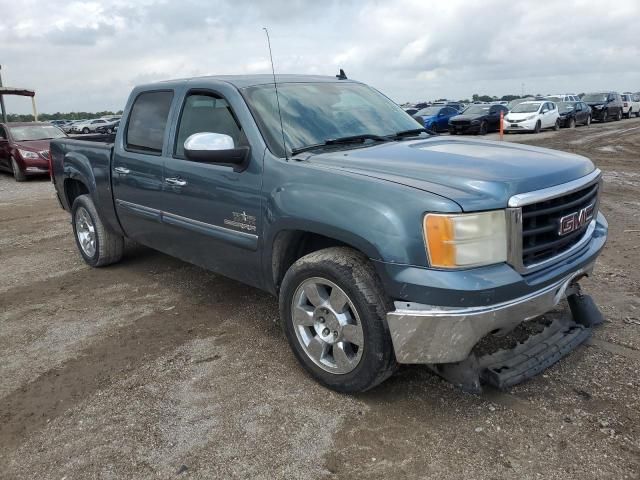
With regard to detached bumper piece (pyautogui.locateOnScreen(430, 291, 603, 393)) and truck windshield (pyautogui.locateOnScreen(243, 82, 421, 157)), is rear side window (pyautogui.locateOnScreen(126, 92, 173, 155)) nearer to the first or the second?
truck windshield (pyautogui.locateOnScreen(243, 82, 421, 157))

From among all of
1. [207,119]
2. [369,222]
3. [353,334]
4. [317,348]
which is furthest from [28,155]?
[369,222]

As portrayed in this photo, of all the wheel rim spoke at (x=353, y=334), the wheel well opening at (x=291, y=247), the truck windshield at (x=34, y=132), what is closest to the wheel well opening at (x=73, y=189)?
the wheel well opening at (x=291, y=247)

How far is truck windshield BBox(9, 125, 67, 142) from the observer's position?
46.7ft

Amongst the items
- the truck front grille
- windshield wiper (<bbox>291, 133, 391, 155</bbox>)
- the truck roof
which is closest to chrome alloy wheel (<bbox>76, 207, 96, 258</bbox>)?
the truck roof

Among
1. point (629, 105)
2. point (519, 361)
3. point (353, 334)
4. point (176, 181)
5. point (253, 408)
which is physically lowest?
point (253, 408)

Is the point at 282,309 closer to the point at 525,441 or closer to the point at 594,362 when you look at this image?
the point at 525,441

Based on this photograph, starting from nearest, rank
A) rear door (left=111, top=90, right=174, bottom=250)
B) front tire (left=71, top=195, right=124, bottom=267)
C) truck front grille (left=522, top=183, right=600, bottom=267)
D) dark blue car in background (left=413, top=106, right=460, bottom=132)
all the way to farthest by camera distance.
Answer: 1. truck front grille (left=522, top=183, right=600, bottom=267)
2. rear door (left=111, top=90, right=174, bottom=250)
3. front tire (left=71, top=195, right=124, bottom=267)
4. dark blue car in background (left=413, top=106, right=460, bottom=132)

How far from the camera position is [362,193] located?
2.79m

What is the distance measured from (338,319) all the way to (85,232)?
394 cm

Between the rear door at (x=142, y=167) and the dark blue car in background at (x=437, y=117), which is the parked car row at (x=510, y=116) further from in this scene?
the rear door at (x=142, y=167)

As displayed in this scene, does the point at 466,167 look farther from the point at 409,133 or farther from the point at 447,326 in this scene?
the point at 409,133

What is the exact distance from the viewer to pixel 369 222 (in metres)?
2.71

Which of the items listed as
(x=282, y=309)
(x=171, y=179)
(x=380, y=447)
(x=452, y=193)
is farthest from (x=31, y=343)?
(x=452, y=193)

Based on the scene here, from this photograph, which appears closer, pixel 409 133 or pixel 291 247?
pixel 291 247
